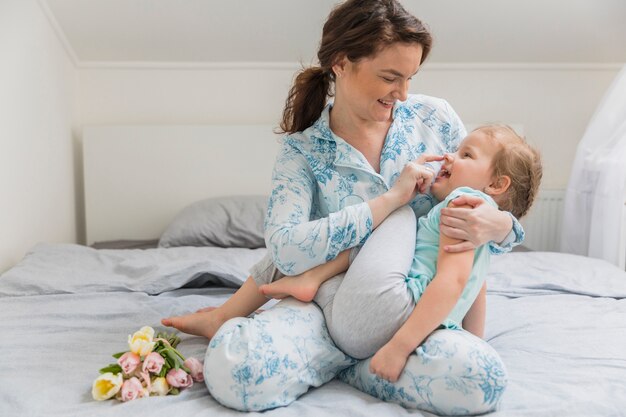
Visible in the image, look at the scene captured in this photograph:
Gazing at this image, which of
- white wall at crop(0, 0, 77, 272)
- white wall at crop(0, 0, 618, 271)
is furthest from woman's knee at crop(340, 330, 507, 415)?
white wall at crop(0, 0, 618, 271)

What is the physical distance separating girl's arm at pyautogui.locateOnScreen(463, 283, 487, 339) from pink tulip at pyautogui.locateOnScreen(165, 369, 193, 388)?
0.64 metres

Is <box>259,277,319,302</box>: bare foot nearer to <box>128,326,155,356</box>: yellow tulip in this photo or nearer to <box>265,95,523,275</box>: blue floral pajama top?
<box>265,95,523,275</box>: blue floral pajama top

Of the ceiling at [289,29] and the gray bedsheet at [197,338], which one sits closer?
the gray bedsheet at [197,338]

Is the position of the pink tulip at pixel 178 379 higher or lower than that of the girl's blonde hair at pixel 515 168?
lower

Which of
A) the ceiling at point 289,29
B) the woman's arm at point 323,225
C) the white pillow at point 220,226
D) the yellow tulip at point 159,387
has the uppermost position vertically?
the ceiling at point 289,29

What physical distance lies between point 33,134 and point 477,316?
6.91ft

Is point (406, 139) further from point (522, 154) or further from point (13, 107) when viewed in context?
point (13, 107)

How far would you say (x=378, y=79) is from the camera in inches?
61.7

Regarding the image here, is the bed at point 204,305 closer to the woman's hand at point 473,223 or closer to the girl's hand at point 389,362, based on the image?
the girl's hand at point 389,362

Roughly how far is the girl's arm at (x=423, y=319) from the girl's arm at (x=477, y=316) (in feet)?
0.75

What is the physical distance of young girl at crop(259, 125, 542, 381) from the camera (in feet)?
4.38

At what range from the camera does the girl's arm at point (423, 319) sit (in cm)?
132

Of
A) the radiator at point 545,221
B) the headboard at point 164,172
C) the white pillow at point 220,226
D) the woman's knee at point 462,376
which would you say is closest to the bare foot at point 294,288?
the woman's knee at point 462,376

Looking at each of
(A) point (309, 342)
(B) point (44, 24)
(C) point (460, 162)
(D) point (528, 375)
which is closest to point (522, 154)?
(C) point (460, 162)
